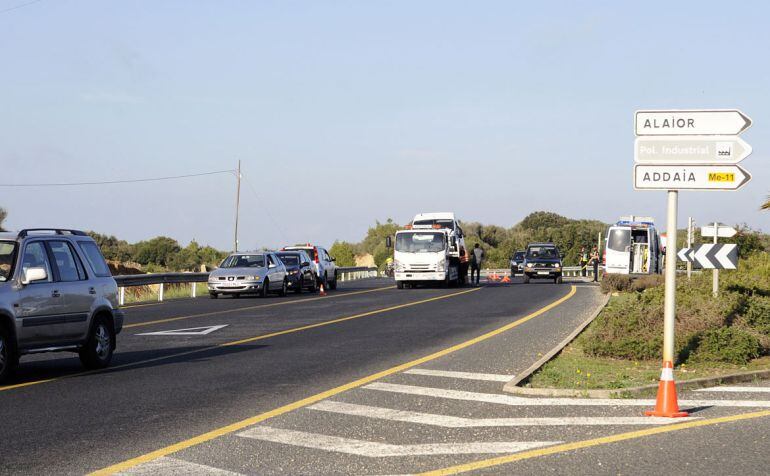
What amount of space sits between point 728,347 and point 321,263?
29453 mm

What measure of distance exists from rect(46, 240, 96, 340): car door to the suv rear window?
29 centimetres

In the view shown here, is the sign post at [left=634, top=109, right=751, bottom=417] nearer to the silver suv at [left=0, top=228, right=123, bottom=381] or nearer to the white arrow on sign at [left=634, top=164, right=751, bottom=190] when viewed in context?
the white arrow on sign at [left=634, top=164, right=751, bottom=190]

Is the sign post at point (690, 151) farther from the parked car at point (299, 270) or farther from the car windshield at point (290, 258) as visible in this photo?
the car windshield at point (290, 258)

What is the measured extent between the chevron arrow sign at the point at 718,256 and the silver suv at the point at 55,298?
1037cm

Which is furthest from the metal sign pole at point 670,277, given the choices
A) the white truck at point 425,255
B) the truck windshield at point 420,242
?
the truck windshield at point 420,242

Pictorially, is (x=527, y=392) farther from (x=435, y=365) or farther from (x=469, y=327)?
(x=469, y=327)

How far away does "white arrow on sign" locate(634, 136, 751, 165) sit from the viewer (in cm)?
1207

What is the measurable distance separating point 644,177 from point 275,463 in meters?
6.22

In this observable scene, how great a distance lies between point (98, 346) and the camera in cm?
1424

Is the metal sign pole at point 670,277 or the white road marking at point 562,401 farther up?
the metal sign pole at point 670,277

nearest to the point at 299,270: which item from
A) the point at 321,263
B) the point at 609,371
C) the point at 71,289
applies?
the point at 321,263

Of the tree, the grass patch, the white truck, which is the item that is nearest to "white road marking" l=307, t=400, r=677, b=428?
the grass patch

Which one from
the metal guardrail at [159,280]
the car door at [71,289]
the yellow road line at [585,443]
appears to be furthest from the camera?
the metal guardrail at [159,280]

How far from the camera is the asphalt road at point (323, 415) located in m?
7.96
